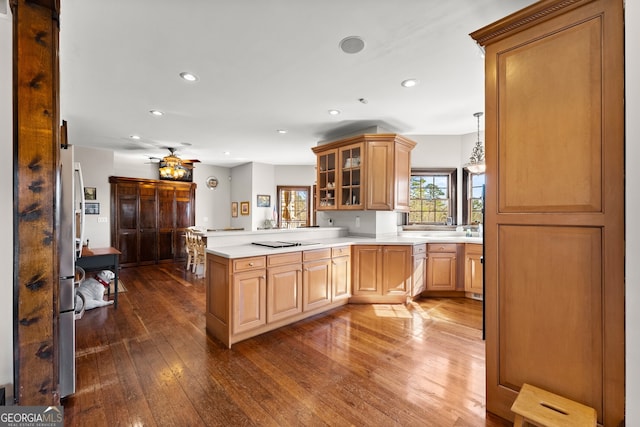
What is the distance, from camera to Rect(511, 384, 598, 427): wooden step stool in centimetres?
129

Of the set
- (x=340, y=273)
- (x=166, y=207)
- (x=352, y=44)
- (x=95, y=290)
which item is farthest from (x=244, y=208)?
(x=352, y=44)

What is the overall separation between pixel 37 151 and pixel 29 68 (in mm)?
428

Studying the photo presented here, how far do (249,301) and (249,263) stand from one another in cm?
37

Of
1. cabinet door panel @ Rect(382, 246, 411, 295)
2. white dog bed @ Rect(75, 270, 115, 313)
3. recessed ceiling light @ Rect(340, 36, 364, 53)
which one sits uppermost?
recessed ceiling light @ Rect(340, 36, 364, 53)

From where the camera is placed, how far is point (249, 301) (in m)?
2.69

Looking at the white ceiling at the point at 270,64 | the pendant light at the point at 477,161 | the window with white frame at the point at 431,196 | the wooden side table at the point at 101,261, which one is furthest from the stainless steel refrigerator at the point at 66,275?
the window with white frame at the point at 431,196

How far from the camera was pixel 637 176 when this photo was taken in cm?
122

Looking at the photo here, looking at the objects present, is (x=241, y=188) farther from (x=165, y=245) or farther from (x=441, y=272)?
(x=441, y=272)

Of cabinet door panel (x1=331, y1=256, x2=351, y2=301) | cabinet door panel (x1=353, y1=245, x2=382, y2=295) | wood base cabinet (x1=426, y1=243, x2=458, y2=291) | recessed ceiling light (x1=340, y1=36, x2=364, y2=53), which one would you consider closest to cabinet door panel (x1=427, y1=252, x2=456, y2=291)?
wood base cabinet (x1=426, y1=243, x2=458, y2=291)

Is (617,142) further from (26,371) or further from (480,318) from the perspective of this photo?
(26,371)

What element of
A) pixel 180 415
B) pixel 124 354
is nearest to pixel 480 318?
pixel 180 415

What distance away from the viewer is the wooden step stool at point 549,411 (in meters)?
1.29

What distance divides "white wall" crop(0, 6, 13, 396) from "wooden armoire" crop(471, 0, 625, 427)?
2833 mm

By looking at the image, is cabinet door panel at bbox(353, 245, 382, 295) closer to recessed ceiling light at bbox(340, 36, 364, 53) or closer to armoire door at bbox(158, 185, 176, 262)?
recessed ceiling light at bbox(340, 36, 364, 53)
